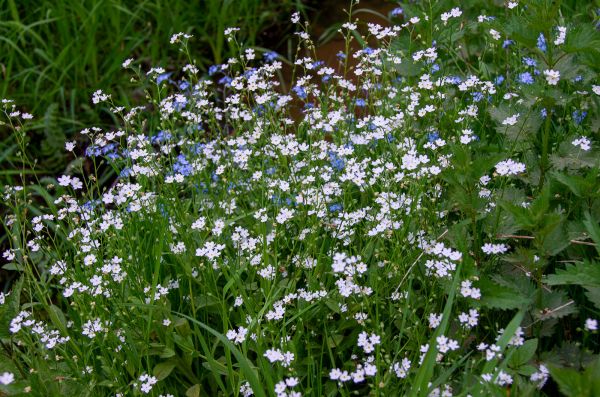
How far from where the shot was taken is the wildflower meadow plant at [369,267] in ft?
7.83

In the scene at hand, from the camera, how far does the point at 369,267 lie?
289 centimetres

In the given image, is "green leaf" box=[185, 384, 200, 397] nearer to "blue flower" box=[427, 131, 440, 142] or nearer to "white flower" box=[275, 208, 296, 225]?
"white flower" box=[275, 208, 296, 225]

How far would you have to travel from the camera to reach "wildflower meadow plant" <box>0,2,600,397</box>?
2.39 meters

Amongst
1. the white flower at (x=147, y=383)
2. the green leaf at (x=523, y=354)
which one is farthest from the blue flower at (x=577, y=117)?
the white flower at (x=147, y=383)

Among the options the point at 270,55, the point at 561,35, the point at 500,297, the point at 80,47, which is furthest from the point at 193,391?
the point at 80,47

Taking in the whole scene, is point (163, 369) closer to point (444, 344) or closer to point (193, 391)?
point (193, 391)

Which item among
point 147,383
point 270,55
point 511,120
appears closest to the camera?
point 147,383

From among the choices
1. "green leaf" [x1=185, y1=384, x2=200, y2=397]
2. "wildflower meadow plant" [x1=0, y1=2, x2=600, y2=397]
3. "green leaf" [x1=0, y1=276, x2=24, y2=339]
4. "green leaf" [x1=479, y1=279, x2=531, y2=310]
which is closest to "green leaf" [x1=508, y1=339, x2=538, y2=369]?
"wildflower meadow plant" [x1=0, y1=2, x2=600, y2=397]

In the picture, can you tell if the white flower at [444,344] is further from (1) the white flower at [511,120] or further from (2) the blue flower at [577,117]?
(2) the blue flower at [577,117]

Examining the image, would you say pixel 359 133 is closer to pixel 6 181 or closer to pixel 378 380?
pixel 378 380

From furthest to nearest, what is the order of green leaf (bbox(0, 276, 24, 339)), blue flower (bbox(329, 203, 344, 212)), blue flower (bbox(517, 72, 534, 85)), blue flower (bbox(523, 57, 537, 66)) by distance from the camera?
blue flower (bbox(523, 57, 537, 66))
blue flower (bbox(517, 72, 534, 85))
blue flower (bbox(329, 203, 344, 212))
green leaf (bbox(0, 276, 24, 339))

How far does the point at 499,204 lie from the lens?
242 cm

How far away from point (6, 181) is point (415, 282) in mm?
2953

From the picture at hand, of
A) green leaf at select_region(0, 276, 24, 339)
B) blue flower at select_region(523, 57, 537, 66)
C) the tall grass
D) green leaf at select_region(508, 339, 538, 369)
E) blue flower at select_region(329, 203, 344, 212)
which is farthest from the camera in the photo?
the tall grass
